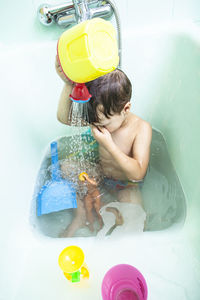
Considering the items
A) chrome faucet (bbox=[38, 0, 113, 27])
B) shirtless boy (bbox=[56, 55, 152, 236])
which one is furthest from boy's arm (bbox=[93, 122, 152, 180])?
chrome faucet (bbox=[38, 0, 113, 27])

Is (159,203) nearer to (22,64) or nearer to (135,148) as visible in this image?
(135,148)

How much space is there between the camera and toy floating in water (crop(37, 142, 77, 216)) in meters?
0.81

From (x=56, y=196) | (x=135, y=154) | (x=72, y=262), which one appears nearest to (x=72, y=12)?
(x=135, y=154)

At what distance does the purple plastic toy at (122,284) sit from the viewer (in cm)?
48

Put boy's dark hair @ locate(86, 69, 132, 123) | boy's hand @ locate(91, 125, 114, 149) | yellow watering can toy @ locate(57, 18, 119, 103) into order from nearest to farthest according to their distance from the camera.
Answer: yellow watering can toy @ locate(57, 18, 119, 103) → boy's dark hair @ locate(86, 69, 132, 123) → boy's hand @ locate(91, 125, 114, 149)

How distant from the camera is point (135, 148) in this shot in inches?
31.7

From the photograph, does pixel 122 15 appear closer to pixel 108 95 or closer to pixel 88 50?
pixel 108 95

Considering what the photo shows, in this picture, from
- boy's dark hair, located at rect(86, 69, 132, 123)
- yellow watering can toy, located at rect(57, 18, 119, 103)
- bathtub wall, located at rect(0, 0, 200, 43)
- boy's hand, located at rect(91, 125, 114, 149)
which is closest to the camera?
yellow watering can toy, located at rect(57, 18, 119, 103)

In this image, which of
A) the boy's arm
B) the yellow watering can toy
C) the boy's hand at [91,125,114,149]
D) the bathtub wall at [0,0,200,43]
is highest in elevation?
the bathtub wall at [0,0,200,43]

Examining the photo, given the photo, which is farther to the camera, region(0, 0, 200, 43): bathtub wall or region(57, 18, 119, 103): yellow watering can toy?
region(0, 0, 200, 43): bathtub wall

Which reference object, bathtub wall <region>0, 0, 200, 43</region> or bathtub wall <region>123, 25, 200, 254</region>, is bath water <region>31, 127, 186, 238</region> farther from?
bathtub wall <region>0, 0, 200, 43</region>

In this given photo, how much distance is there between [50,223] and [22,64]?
0.71m

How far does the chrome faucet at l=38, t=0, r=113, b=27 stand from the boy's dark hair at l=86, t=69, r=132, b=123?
1.17 feet

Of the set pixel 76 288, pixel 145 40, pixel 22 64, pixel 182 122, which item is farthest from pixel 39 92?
pixel 76 288
